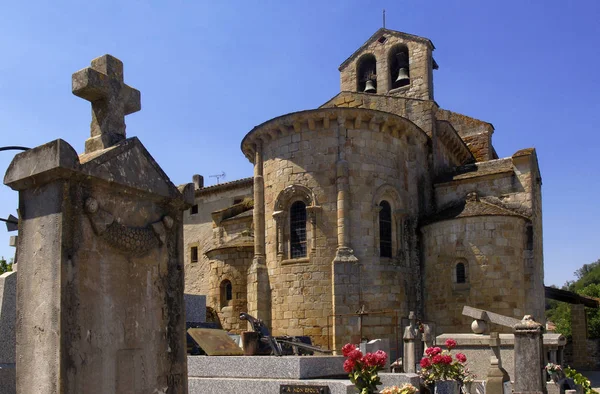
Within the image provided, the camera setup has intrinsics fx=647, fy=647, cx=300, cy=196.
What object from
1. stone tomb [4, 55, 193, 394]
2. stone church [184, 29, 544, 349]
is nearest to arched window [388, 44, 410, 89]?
stone church [184, 29, 544, 349]

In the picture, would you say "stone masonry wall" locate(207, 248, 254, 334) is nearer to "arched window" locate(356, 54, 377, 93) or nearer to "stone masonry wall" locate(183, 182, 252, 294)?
"arched window" locate(356, 54, 377, 93)

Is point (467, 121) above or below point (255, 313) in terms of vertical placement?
above

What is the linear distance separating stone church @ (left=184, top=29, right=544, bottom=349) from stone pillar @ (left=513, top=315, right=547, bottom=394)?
27.6 feet

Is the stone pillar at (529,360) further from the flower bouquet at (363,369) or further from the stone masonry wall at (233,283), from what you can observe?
the stone masonry wall at (233,283)

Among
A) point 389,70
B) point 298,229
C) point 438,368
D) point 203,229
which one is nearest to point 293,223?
point 298,229

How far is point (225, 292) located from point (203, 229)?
1159 cm

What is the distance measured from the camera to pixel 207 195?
113 feet

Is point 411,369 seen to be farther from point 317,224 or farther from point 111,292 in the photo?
point 111,292

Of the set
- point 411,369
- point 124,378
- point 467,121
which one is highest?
point 467,121

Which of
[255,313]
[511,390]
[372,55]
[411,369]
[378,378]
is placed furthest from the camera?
[372,55]

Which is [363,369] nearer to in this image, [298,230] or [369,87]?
[298,230]

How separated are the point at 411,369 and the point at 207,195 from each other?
22064 mm

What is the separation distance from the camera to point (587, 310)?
41281 mm

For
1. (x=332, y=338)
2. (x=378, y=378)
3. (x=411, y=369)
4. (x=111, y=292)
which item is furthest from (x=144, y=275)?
(x=332, y=338)
